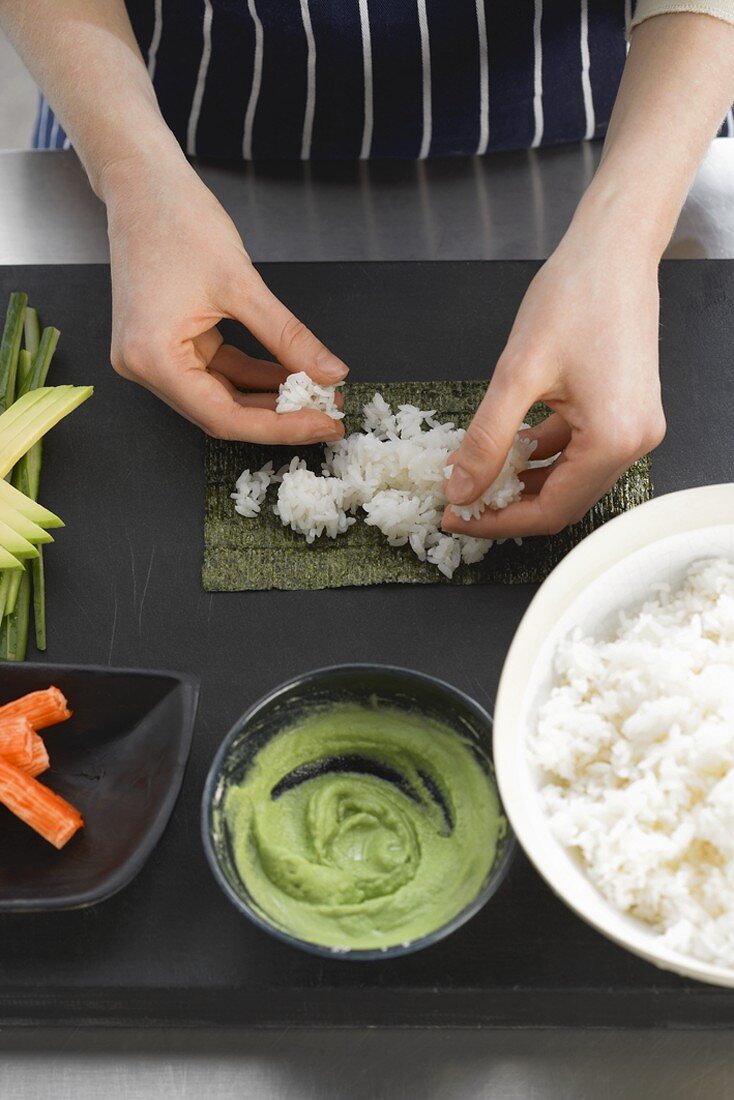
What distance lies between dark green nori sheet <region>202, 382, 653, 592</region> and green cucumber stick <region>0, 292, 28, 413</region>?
40 centimetres

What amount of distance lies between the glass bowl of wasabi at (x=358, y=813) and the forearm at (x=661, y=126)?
2.67ft

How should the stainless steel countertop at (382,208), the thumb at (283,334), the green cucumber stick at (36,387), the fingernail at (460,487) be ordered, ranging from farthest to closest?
the stainless steel countertop at (382,208) → the green cucumber stick at (36,387) → the thumb at (283,334) → the fingernail at (460,487)

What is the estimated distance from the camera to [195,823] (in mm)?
1671

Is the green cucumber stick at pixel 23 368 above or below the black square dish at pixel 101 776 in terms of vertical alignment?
above

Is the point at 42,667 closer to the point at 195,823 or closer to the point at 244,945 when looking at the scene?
the point at 195,823

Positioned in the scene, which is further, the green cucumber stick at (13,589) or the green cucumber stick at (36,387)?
the green cucumber stick at (36,387)

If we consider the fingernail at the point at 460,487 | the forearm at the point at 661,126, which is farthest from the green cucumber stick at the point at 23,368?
the forearm at the point at 661,126

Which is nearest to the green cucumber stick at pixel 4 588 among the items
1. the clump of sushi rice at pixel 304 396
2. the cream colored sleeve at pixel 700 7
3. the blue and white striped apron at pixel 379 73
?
the clump of sushi rice at pixel 304 396

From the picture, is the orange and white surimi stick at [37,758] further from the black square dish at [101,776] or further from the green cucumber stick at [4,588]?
the green cucumber stick at [4,588]

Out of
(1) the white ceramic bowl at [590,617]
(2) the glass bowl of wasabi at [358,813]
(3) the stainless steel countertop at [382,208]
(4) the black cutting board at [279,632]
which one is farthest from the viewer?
(3) the stainless steel countertop at [382,208]

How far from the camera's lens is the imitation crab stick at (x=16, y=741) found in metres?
1.59

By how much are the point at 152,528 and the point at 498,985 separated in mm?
946

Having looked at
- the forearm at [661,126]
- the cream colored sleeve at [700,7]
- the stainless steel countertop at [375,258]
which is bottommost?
the stainless steel countertop at [375,258]

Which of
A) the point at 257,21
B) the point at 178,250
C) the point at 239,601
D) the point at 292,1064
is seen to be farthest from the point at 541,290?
the point at 292,1064
